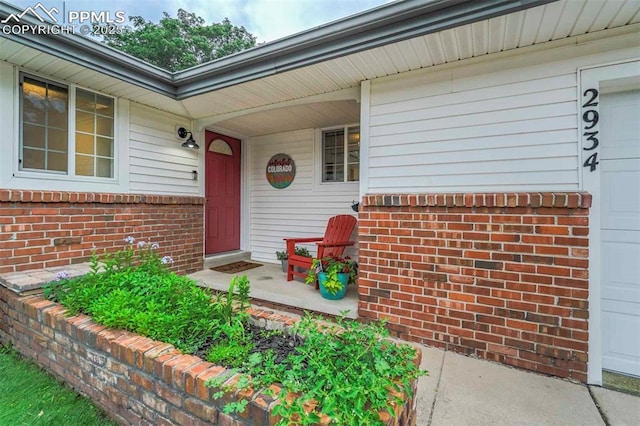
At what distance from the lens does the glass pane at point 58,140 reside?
2936 millimetres

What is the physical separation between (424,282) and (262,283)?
205 centimetres

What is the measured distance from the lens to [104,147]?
3.38 metres

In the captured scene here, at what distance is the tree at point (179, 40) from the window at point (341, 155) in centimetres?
1176

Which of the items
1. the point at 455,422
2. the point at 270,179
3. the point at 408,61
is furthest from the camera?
the point at 270,179

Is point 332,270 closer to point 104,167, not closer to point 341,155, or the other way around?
point 341,155

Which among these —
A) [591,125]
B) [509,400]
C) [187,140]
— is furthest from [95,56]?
[509,400]

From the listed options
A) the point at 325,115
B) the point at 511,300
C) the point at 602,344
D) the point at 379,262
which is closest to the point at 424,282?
the point at 379,262

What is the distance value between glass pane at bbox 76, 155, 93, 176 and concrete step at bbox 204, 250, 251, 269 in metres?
1.92

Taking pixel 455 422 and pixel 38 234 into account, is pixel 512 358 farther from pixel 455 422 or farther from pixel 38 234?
pixel 38 234

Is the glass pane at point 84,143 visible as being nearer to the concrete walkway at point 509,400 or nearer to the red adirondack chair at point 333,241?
the red adirondack chair at point 333,241

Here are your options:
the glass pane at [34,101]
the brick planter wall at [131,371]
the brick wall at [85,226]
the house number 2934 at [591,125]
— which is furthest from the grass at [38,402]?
the house number 2934 at [591,125]

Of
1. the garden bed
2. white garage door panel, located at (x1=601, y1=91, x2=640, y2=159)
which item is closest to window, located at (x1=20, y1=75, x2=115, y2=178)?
the garden bed

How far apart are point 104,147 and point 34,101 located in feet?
2.29

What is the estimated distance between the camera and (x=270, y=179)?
5121mm
